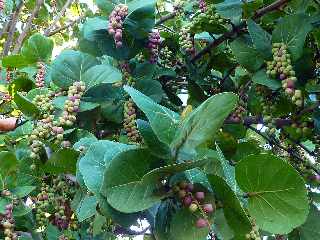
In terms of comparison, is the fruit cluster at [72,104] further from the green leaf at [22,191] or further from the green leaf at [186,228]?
the green leaf at [186,228]

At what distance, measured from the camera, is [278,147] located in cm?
178

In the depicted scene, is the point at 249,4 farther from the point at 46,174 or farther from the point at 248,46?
the point at 46,174

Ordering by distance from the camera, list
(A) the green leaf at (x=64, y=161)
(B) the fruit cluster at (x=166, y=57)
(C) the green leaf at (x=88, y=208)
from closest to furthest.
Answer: (C) the green leaf at (x=88, y=208), (A) the green leaf at (x=64, y=161), (B) the fruit cluster at (x=166, y=57)

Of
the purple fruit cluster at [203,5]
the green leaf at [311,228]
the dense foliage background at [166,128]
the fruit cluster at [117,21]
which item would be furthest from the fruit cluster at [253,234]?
the purple fruit cluster at [203,5]

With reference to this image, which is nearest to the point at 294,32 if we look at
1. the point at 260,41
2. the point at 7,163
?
the point at 260,41

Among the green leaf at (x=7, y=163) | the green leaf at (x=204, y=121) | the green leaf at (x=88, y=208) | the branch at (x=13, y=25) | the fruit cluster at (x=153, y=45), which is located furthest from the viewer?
the branch at (x=13, y=25)

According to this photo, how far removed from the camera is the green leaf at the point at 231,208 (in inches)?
31.8

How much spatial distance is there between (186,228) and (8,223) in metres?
0.58

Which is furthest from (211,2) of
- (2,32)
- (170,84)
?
(2,32)

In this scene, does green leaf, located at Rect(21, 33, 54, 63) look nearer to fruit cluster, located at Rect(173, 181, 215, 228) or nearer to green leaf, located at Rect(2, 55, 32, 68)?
green leaf, located at Rect(2, 55, 32, 68)

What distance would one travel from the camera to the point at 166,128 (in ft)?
2.70

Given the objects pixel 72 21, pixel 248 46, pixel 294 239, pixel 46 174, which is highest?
pixel 248 46

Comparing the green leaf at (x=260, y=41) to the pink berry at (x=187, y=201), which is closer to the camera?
the pink berry at (x=187, y=201)

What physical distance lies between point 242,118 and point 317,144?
240 millimetres
